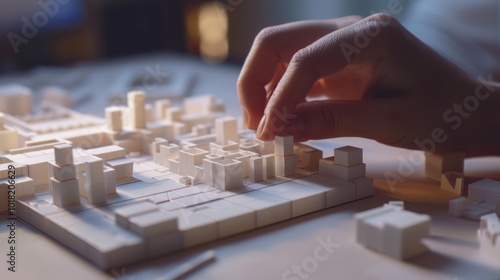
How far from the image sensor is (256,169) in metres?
1.23

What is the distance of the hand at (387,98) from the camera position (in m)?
1.26

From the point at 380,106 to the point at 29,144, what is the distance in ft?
2.76

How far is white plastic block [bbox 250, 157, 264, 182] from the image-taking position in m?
1.22

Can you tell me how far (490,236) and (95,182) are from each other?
692mm

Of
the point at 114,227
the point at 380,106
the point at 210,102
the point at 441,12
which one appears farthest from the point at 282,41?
the point at 441,12

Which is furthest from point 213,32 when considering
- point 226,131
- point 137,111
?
point 226,131

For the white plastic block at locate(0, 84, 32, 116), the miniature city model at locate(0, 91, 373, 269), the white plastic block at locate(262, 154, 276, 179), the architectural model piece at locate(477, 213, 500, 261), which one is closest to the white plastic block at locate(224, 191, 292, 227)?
the miniature city model at locate(0, 91, 373, 269)

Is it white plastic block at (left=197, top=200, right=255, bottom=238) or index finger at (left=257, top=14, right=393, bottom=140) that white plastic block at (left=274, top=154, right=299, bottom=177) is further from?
white plastic block at (left=197, top=200, right=255, bottom=238)

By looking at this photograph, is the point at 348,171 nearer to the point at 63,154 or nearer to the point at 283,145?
the point at 283,145

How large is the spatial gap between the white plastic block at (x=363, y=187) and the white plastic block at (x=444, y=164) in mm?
192

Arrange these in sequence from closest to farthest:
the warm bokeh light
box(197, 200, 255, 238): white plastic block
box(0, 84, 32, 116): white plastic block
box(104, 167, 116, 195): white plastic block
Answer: box(197, 200, 255, 238): white plastic block < box(104, 167, 116, 195): white plastic block < box(0, 84, 32, 116): white plastic block < the warm bokeh light

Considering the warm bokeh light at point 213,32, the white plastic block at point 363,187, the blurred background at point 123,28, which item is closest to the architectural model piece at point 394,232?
the white plastic block at point 363,187

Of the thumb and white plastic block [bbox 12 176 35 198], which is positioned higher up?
the thumb

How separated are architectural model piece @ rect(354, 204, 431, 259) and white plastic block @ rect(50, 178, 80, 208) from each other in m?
0.51
